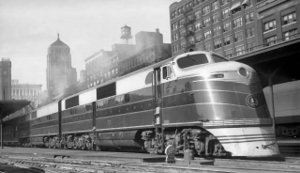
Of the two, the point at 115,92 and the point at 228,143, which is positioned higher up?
the point at 115,92

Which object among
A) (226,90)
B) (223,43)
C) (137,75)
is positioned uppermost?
(223,43)

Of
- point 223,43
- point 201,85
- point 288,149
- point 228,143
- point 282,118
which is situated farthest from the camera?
point 223,43

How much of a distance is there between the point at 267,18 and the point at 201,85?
41.0 metres

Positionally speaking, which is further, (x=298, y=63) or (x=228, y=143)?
(x=298, y=63)

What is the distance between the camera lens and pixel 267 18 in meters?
49.9

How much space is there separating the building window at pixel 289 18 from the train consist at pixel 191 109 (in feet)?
111

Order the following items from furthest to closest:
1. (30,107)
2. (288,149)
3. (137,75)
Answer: (30,107), (288,149), (137,75)

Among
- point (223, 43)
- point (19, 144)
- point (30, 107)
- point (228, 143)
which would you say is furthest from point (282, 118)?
point (223, 43)

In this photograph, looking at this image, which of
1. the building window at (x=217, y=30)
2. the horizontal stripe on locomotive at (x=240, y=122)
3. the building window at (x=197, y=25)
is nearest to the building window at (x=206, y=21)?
the building window at (x=197, y=25)

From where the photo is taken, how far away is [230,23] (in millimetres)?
60312

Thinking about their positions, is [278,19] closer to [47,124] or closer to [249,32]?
[249,32]

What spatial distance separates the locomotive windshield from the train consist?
37 millimetres

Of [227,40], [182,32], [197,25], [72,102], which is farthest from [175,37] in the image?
[72,102]

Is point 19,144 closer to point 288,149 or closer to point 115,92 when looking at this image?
point 115,92
